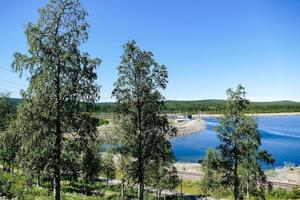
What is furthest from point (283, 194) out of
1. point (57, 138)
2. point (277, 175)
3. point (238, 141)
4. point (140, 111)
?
point (57, 138)

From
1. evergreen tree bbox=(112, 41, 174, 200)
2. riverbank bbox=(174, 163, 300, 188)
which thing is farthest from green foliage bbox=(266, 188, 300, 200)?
evergreen tree bbox=(112, 41, 174, 200)

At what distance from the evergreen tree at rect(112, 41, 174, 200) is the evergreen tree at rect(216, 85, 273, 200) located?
6609 millimetres

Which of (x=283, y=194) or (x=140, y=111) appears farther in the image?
(x=283, y=194)

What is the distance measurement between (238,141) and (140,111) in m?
9.28

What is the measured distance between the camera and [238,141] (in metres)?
29.5

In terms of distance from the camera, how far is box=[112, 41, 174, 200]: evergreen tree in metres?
24.9

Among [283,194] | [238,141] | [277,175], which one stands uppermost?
[238,141]

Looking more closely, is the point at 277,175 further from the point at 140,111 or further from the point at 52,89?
the point at 52,89

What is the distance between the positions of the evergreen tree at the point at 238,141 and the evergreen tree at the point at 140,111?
661cm

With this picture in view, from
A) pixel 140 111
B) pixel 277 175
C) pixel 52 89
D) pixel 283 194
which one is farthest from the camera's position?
pixel 277 175

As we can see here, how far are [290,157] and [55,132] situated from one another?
4446 inches

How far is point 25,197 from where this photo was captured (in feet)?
73.3

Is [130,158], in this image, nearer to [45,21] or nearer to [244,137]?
[244,137]

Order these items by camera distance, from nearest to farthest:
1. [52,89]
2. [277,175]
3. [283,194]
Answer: [52,89]
[283,194]
[277,175]
